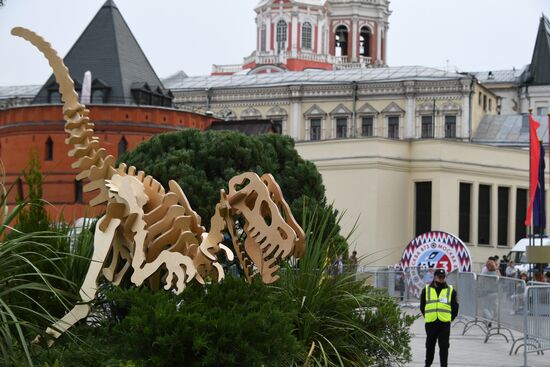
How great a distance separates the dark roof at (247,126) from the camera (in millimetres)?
68750

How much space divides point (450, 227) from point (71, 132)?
43936mm

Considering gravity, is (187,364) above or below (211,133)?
below

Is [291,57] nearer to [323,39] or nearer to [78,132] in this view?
[323,39]

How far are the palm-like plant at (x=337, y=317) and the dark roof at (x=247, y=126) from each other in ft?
179

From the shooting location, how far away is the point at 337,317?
13750mm

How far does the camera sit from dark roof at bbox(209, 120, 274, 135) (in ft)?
226

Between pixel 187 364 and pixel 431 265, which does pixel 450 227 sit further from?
pixel 187 364

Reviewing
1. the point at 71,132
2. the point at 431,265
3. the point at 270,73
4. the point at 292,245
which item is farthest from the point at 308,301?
the point at 270,73

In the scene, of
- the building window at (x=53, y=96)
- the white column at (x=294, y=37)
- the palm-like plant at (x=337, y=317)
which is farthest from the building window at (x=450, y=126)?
the palm-like plant at (x=337, y=317)

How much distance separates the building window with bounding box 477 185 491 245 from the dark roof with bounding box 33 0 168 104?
813 inches

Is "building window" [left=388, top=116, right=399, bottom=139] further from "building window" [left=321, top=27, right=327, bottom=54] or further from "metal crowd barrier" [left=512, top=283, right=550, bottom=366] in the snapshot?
"metal crowd barrier" [left=512, top=283, right=550, bottom=366]

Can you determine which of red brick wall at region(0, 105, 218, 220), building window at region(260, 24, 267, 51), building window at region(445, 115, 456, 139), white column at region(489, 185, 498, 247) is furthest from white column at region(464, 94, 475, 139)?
building window at region(260, 24, 267, 51)

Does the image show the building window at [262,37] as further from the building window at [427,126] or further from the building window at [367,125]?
the building window at [427,126]

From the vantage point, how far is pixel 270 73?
98.3m
